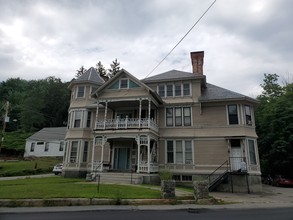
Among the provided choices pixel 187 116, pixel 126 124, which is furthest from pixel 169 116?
pixel 126 124

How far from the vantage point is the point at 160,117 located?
24344 mm

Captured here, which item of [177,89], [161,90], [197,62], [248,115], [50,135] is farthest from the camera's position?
[50,135]

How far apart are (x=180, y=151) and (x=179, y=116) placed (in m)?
3.32

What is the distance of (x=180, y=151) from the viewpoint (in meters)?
22.9

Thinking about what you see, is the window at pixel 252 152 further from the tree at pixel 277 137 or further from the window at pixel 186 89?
the tree at pixel 277 137

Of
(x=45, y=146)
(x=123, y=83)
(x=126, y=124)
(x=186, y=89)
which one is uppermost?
(x=123, y=83)

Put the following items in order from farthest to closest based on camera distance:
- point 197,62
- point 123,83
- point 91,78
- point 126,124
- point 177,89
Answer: point 91,78 < point 197,62 < point 177,89 < point 123,83 < point 126,124

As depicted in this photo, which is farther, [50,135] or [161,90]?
[50,135]

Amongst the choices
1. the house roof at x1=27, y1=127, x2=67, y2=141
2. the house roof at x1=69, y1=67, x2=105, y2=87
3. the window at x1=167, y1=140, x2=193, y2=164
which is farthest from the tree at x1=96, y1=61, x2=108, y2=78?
the window at x1=167, y1=140, x2=193, y2=164

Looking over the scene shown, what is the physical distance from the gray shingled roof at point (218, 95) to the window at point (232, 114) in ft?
2.89

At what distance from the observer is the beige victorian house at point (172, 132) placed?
69.7 ft

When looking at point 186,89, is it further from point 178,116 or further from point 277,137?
point 277,137

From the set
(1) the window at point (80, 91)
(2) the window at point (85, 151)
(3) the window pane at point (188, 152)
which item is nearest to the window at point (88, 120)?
(2) the window at point (85, 151)

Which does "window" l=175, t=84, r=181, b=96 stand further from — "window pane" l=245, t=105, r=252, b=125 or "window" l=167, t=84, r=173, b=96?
"window pane" l=245, t=105, r=252, b=125
